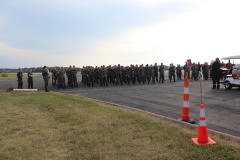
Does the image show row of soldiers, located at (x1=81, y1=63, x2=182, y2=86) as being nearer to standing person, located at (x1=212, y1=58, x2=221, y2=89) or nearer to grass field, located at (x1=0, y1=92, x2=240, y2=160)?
standing person, located at (x1=212, y1=58, x2=221, y2=89)

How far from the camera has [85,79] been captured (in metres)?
22.0

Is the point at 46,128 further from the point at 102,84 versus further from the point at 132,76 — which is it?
the point at 132,76

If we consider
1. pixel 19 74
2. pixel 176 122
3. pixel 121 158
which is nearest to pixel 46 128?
pixel 121 158

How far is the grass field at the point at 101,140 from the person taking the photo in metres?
3.68

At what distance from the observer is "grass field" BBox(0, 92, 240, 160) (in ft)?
12.1

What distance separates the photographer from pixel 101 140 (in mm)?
4445

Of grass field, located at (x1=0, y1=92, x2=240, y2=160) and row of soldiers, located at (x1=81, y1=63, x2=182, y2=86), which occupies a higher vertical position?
row of soldiers, located at (x1=81, y1=63, x2=182, y2=86)

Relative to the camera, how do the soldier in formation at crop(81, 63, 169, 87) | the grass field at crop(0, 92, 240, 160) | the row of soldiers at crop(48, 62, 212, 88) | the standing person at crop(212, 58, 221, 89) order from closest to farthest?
1. the grass field at crop(0, 92, 240, 160)
2. the standing person at crop(212, 58, 221, 89)
3. the row of soldiers at crop(48, 62, 212, 88)
4. the soldier in formation at crop(81, 63, 169, 87)

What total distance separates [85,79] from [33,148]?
1811 centimetres

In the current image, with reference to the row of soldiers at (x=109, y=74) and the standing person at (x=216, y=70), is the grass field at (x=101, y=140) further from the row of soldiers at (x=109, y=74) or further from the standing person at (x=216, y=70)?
the row of soldiers at (x=109, y=74)

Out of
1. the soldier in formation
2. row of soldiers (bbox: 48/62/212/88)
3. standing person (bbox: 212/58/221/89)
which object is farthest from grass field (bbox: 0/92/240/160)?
the soldier in formation

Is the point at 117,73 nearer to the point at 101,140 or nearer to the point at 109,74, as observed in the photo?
the point at 109,74

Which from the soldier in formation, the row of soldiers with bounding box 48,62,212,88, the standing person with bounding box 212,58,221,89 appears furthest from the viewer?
the soldier in formation

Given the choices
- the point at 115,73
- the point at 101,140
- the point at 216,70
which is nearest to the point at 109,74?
the point at 115,73
